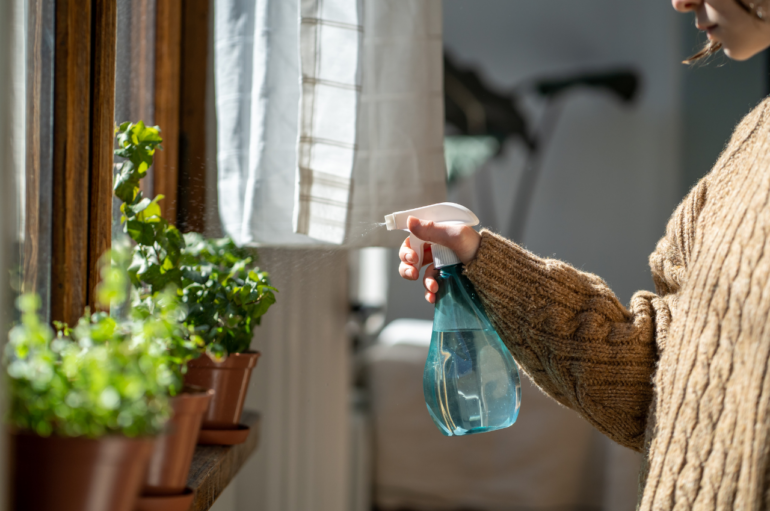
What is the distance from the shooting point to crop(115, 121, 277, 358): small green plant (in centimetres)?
59

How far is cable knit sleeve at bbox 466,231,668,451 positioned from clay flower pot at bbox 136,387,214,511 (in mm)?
300

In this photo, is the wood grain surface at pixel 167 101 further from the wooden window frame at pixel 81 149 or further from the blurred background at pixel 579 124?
the blurred background at pixel 579 124

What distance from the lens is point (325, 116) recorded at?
0.78 m

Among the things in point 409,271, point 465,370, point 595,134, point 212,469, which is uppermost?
point 595,134

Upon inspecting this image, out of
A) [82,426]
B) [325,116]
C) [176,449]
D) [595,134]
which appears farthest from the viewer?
[595,134]

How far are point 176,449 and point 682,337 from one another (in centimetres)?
48

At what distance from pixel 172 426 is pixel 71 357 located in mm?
93

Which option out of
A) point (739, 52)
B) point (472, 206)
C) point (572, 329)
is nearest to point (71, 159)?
point (572, 329)

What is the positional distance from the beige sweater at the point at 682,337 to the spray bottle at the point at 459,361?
0.03m

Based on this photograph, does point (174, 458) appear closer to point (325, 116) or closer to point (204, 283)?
point (204, 283)

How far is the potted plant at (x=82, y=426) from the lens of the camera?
1.08 feet

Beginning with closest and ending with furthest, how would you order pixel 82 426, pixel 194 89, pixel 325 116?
pixel 82 426 → pixel 325 116 → pixel 194 89

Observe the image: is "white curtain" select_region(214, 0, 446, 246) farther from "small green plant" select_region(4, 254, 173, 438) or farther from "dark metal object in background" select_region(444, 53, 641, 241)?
"dark metal object in background" select_region(444, 53, 641, 241)

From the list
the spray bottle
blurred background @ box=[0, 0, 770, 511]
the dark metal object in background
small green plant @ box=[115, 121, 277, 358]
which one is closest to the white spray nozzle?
the spray bottle
